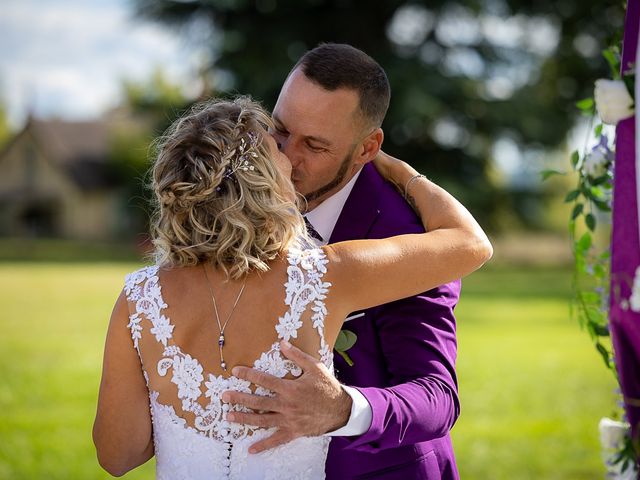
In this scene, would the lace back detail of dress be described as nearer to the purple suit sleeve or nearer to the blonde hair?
the blonde hair

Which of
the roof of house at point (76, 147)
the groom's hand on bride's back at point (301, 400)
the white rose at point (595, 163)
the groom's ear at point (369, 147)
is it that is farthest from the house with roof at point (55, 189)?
the groom's hand on bride's back at point (301, 400)

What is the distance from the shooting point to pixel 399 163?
2.91 meters

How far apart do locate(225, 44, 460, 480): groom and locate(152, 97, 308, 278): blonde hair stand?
11.9 inches

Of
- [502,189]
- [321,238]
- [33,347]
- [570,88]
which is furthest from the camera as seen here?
[570,88]

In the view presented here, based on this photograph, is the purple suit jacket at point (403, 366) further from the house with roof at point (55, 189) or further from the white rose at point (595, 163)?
the house with roof at point (55, 189)

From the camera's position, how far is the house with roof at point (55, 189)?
51.0 metres

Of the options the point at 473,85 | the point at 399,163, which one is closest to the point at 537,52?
the point at 473,85

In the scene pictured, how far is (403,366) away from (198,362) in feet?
2.03

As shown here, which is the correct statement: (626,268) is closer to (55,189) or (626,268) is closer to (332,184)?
(332,184)

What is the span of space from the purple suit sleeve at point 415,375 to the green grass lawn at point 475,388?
15.5 feet

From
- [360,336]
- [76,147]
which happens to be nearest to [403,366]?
[360,336]

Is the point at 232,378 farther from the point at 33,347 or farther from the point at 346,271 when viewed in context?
the point at 33,347

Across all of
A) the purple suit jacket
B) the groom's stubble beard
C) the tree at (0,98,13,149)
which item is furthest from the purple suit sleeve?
the tree at (0,98,13,149)

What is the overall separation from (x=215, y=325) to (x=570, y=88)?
99.8 feet
